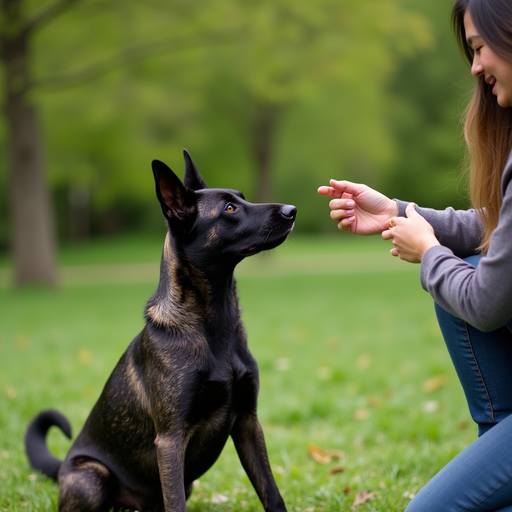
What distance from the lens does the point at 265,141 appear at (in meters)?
21.2

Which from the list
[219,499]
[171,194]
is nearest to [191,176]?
[171,194]

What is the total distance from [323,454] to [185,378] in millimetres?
1631

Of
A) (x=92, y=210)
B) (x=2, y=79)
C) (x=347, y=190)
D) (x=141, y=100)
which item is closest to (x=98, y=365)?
(x=347, y=190)

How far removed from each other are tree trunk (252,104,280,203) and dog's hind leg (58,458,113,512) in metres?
18.3

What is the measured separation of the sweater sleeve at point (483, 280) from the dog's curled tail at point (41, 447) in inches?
84.2

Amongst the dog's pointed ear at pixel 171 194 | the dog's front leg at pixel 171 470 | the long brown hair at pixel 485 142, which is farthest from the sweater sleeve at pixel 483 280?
the dog's front leg at pixel 171 470

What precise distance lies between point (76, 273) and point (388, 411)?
665 inches

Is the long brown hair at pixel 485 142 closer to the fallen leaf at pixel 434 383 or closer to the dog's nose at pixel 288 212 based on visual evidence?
the dog's nose at pixel 288 212

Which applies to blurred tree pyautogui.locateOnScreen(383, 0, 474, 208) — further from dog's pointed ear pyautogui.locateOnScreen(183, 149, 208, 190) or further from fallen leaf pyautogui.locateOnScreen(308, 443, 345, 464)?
dog's pointed ear pyautogui.locateOnScreen(183, 149, 208, 190)

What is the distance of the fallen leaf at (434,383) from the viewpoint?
5.27 m

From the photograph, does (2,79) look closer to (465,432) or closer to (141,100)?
(141,100)

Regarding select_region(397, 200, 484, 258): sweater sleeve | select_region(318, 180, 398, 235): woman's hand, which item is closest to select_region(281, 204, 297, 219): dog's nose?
select_region(318, 180, 398, 235): woman's hand

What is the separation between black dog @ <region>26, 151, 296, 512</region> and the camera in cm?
267

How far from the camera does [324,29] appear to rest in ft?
45.0
